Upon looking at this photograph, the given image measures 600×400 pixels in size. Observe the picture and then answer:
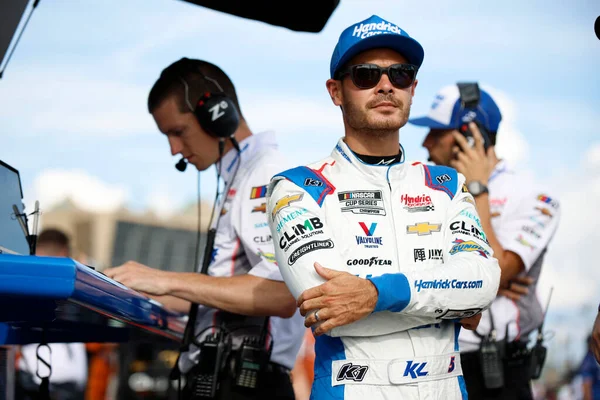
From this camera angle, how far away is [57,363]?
7.73 m

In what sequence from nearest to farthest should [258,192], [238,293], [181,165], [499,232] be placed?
[238,293]
[258,192]
[499,232]
[181,165]

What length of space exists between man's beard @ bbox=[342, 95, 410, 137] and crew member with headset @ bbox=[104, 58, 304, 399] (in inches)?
33.3

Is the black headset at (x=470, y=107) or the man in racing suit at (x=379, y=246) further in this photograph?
the black headset at (x=470, y=107)

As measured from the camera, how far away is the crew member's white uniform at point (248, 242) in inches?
143

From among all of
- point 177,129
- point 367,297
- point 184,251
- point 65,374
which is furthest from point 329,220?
point 184,251

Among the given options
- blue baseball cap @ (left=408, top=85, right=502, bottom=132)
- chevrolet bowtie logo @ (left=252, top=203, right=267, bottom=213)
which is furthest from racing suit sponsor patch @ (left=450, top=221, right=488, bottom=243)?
blue baseball cap @ (left=408, top=85, right=502, bottom=132)

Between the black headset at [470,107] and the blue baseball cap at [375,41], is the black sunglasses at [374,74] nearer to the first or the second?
the blue baseball cap at [375,41]

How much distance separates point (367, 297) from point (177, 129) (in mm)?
2058

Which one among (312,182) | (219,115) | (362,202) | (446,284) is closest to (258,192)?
(219,115)

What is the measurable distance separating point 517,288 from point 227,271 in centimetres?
141

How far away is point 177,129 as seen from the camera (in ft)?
13.7

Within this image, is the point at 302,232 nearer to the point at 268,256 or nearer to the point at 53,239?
the point at 268,256

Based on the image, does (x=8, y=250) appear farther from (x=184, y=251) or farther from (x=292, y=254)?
(x=184, y=251)

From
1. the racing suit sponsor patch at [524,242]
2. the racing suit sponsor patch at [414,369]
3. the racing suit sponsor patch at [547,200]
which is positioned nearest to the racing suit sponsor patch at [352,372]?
the racing suit sponsor patch at [414,369]
